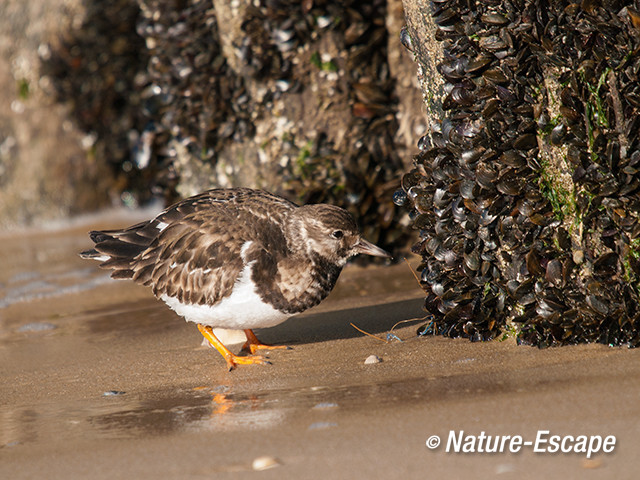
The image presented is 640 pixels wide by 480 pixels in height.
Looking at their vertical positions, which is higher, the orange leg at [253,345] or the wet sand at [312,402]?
the wet sand at [312,402]

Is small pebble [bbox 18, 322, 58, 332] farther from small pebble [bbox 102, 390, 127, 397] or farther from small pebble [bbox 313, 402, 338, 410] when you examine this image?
small pebble [bbox 313, 402, 338, 410]

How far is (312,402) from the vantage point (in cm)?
337

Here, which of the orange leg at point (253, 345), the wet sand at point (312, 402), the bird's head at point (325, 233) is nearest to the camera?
the wet sand at point (312, 402)

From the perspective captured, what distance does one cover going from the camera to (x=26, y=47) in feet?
32.7

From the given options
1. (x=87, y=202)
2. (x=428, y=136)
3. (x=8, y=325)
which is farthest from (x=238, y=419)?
(x=87, y=202)

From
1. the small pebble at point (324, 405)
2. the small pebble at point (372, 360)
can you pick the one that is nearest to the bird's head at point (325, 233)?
the small pebble at point (372, 360)

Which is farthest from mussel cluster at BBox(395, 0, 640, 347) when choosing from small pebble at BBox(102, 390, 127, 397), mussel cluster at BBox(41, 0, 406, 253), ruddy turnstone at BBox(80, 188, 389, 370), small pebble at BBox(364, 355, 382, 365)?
mussel cluster at BBox(41, 0, 406, 253)

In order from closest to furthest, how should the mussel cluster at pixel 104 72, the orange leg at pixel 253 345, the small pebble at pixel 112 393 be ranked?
the small pebble at pixel 112 393, the orange leg at pixel 253 345, the mussel cluster at pixel 104 72

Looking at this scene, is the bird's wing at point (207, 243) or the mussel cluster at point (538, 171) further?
the bird's wing at point (207, 243)

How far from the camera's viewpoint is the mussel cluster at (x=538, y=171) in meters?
3.30

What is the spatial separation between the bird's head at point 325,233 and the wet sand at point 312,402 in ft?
1.62

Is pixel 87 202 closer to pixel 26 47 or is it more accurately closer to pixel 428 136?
pixel 26 47

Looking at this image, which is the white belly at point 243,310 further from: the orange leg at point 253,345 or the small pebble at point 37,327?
the small pebble at point 37,327

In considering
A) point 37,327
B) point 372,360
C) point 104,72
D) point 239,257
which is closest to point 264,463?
point 372,360
